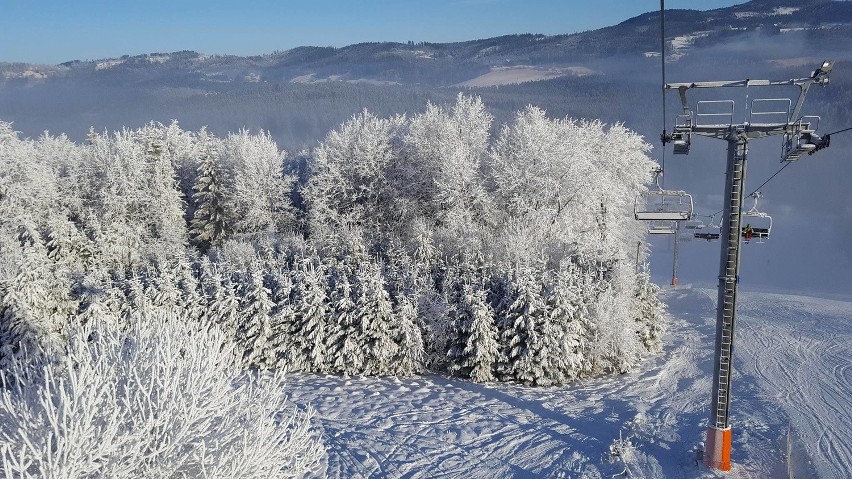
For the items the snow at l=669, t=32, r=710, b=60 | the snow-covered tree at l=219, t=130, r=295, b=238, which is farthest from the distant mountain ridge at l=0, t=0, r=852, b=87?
the snow-covered tree at l=219, t=130, r=295, b=238

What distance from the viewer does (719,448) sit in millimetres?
13695

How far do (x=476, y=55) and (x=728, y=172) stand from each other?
101m

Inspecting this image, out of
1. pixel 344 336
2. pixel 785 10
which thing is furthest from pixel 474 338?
pixel 785 10

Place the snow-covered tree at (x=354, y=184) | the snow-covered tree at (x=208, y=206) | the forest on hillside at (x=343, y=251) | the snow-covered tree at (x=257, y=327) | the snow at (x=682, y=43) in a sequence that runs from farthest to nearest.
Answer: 1. the snow at (x=682, y=43)
2. the snow-covered tree at (x=208, y=206)
3. the snow-covered tree at (x=354, y=184)
4. the snow-covered tree at (x=257, y=327)
5. the forest on hillside at (x=343, y=251)

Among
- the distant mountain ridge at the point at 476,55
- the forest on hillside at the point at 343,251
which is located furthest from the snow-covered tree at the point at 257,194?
the distant mountain ridge at the point at 476,55

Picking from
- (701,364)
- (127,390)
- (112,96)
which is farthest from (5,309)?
(112,96)

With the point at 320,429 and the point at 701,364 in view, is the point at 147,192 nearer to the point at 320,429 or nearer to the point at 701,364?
the point at 320,429

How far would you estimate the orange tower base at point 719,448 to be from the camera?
44.7 ft

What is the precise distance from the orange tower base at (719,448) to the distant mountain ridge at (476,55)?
7689 centimetres

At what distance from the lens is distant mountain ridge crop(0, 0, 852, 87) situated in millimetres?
96213

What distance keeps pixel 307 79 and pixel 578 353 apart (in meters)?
102

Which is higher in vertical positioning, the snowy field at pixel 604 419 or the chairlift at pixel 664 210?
the chairlift at pixel 664 210

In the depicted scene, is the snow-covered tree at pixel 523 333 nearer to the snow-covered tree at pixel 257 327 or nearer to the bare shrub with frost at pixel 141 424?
the snow-covered tree at pixel 257 327

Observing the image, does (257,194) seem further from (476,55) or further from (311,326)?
(476,55)
